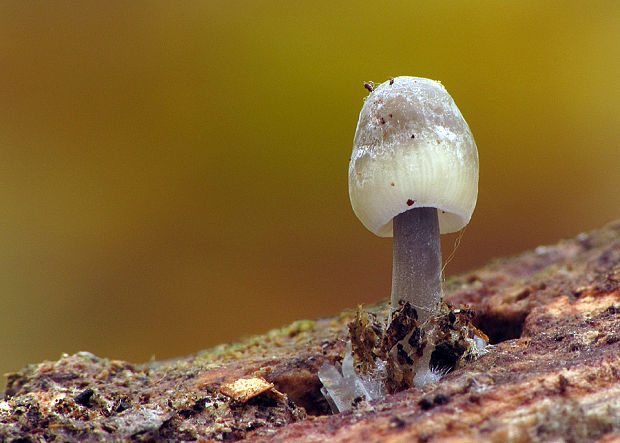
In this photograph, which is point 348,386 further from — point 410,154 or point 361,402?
point 410,154

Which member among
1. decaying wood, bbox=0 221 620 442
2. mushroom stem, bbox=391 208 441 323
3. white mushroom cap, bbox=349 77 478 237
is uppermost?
white mushroom cap, bbox=349 77 478 237

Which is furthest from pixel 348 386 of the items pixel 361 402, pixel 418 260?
pixel 418 260

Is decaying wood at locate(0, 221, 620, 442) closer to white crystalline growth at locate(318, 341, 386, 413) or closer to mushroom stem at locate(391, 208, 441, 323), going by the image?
white crystalline growth at locate(318, 341, 386, 413)

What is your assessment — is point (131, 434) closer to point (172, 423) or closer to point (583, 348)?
point (172, 423)

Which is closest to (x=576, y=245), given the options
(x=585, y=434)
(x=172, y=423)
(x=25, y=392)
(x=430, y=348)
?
(x=430, y=348)

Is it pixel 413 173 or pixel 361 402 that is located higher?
pixel 413 173

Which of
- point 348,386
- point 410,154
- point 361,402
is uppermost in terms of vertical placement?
point 410,154

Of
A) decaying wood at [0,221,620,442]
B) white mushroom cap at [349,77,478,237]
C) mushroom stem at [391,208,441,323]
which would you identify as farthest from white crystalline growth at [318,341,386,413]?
white mushroom cap at [349,77,478,237]

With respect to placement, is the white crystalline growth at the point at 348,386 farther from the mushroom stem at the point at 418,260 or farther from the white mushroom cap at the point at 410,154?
the white mushroom cap at the point at 410,154
